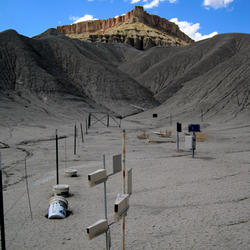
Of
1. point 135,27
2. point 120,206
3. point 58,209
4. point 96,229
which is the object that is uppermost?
point 135,27

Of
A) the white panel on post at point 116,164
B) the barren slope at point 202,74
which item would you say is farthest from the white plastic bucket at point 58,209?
the barren slope at point 202,74

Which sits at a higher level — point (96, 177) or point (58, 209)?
point (96, 177)

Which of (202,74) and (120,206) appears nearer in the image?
(120,206)

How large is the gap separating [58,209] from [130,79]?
5246 cm

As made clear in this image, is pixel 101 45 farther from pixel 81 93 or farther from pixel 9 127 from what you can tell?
pixel 9 127

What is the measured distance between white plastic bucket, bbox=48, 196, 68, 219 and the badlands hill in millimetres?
26521

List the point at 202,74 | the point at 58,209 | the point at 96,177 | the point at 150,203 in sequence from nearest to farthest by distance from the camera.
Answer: the point at 96,177
the point at 58,209
the point at 150,203
the point at 202,74

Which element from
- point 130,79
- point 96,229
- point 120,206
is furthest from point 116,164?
point 130,79

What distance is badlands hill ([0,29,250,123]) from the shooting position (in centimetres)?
3869

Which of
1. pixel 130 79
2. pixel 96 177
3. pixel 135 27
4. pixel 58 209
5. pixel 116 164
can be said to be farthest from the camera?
pixel 135 27

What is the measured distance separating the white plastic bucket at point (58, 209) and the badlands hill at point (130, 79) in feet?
87.0

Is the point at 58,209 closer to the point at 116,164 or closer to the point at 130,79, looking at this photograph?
the point at 116,164

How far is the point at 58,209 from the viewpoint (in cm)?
638

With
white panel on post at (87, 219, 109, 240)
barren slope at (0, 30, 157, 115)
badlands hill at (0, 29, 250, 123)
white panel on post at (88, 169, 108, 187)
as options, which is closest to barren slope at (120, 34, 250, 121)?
badlands hill at (0, 29, 250, 123)
